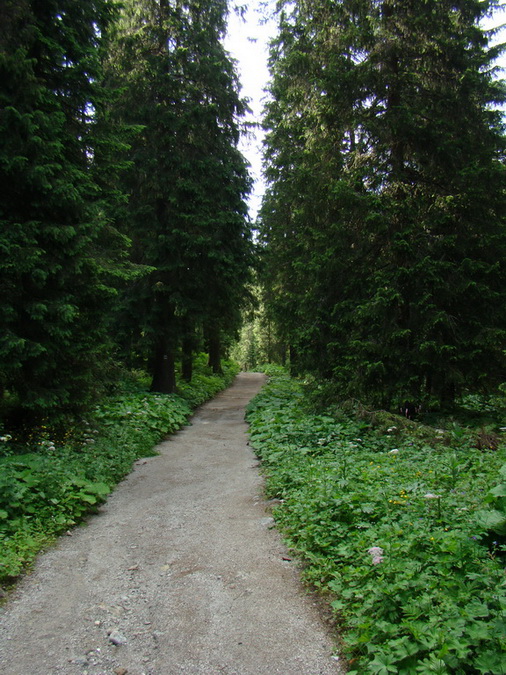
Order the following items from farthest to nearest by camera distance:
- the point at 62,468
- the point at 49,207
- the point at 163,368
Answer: the point at 163,368 → the point at 49,207 → the point at 62,468

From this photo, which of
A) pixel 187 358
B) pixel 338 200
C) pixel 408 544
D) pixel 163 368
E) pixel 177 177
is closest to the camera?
pixel 408 544

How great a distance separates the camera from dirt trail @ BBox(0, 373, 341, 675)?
2973mm

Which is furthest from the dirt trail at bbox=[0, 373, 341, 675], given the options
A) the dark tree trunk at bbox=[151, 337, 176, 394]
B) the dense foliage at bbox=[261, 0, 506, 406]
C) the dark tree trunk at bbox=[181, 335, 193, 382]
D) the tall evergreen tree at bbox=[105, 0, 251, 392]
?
the dark tree trunk at bbox=[181, 335, 193, 382]

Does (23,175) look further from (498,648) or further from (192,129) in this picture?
(192,129)

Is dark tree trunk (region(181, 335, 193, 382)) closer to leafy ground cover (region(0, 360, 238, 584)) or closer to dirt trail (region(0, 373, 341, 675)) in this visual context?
leafy ground cover (region(0, 360, 238, 584))

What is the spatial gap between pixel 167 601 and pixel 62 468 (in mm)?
3213

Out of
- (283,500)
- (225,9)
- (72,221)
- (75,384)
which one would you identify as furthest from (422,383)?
(225,9)

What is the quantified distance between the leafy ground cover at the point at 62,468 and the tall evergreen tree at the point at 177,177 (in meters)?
3.88

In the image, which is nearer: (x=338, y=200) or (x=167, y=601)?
(x=167, y=601)

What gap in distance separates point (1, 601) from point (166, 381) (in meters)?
11.4

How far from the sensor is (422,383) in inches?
358

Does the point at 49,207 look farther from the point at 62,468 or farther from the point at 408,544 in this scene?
the point at 408,544

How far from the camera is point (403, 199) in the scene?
9.42 meters

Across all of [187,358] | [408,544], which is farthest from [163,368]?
[408,544]
